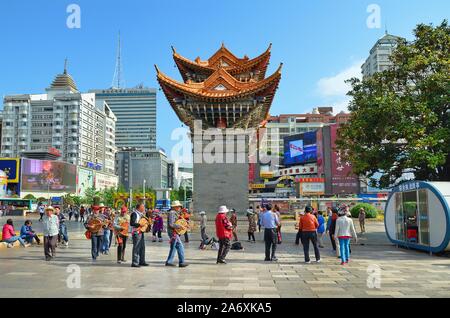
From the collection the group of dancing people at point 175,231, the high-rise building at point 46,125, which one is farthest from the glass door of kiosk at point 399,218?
the high-rise building at point 46,125

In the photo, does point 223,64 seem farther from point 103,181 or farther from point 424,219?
point 103,181

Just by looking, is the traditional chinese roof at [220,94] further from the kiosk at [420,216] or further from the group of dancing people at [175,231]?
the group of dancing people at [175,231]

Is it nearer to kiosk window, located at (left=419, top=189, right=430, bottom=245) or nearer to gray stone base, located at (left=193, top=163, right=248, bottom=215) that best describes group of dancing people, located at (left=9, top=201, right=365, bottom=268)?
kiosk window, located at (left=419, top=189, right=430, bottom=245)

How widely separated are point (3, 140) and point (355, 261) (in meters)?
110

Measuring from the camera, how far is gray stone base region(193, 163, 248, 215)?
24.9 m

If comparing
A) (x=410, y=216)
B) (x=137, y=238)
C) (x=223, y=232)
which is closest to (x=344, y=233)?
(x=223, y=232)

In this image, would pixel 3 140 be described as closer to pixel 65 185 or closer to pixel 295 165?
pixel 65 185

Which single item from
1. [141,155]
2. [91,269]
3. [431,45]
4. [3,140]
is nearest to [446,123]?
[431,45]

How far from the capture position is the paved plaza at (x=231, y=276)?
25.4 feet

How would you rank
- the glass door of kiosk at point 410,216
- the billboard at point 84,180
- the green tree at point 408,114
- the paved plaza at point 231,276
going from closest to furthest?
the paved plaza at point 231,276 < the glass door of kiosk at point 410,216 < the green tree at point 408,114 < the billboard at point 84,180

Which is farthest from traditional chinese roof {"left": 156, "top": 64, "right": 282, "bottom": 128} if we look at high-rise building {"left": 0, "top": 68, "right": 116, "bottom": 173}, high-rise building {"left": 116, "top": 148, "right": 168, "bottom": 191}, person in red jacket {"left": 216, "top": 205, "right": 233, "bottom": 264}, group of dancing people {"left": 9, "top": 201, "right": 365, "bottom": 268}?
high-rise building {"left": 116, "top": 148, "right": 168, "bottom": 191}

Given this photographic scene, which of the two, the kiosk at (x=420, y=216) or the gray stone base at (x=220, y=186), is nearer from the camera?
the kiosk at (x=420, y=216)

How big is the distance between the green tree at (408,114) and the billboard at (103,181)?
315ft

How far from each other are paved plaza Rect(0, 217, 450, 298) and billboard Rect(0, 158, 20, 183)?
74416 millimetres
